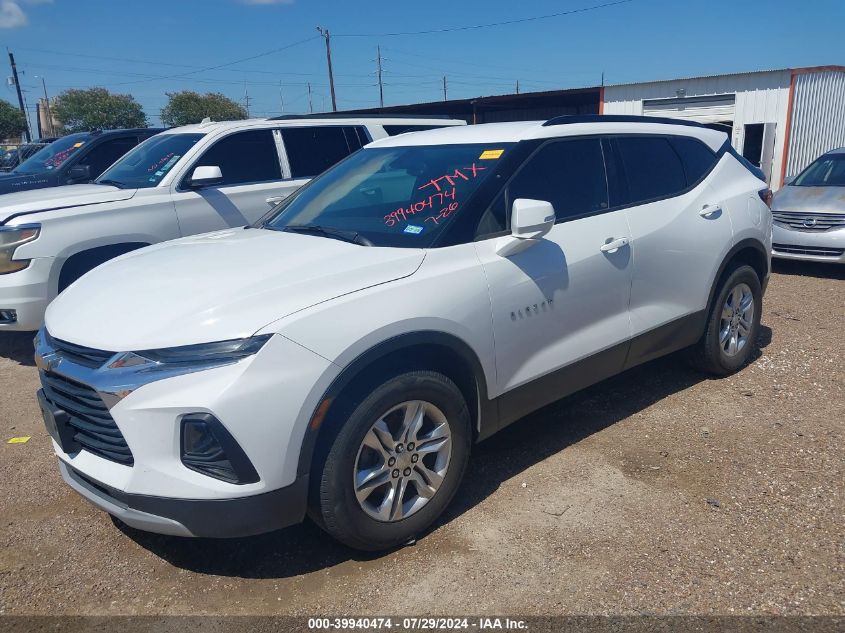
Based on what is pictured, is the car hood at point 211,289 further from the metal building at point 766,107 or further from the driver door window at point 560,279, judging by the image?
the metal building at point 766,107

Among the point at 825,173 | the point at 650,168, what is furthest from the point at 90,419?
the point at 825,173

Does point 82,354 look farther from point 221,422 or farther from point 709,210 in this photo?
point 709,210

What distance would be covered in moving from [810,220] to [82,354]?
342 inches

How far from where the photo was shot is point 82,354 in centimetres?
275

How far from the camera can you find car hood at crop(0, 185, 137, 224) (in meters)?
5.68

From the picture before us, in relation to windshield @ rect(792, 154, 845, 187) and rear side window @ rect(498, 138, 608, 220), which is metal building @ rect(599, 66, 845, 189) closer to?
windshield @ rect(792, 154, 845, 187)

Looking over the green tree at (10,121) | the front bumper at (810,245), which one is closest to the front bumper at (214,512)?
the front bumper at (810,245)

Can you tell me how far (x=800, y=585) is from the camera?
2783mm

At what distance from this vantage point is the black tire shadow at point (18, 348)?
612 centimetres

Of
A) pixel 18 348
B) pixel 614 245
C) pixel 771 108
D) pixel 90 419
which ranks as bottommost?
pixel 18 348

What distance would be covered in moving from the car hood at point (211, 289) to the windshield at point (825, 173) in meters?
8.58

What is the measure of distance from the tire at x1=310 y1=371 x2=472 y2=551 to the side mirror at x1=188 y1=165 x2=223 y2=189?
12.7 feet

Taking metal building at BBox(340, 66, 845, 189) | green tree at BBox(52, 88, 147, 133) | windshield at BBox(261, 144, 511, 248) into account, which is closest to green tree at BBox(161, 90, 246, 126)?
green tree at BBox(52, 88, 147, 133)

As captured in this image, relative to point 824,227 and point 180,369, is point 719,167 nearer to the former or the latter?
point 180,369
